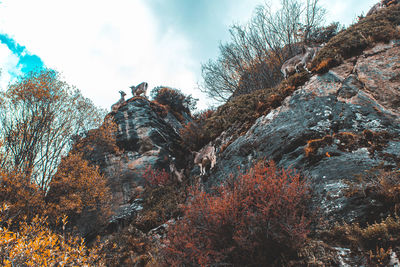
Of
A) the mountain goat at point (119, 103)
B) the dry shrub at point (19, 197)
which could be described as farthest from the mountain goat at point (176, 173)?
the mountain goat at point (119, 103)

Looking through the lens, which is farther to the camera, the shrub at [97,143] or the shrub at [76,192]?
the shrub at [97,143]

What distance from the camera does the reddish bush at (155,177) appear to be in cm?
901

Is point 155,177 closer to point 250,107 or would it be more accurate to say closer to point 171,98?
point 250,107

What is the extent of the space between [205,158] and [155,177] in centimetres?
263

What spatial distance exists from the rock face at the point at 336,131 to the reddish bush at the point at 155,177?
9.76ft

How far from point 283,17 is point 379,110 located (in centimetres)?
1120

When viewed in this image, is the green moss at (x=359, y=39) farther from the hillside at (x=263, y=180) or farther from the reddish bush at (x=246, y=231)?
the reddish bush at (x=246, y=231)

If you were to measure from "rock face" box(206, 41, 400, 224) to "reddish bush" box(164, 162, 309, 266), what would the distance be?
69cm

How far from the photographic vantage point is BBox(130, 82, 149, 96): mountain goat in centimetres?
1552

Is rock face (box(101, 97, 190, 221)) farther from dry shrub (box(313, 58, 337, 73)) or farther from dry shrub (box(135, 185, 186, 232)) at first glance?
dry shrub (box(313, 58, 337, 73))

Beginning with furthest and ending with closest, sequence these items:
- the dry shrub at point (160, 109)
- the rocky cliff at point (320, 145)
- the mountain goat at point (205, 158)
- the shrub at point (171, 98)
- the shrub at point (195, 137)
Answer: the shrub at point (171, 98), the dry shrub at point (160, 109), the shrub at point (195, 137), the mountain goat at point (205, 158), the rocky cliff at point (320, 145)

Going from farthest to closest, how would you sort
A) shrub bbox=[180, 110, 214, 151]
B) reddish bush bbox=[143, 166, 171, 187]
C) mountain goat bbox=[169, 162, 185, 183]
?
shrub bbox=[180, 110, 214, 151]
mountain goat bbox=[169, 162, 185, 183]
reddish bush bbox=[143, 166, 171, 187]

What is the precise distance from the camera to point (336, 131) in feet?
15.7

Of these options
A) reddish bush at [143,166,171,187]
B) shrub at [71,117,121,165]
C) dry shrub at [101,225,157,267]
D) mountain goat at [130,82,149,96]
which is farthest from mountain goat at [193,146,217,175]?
mountain goat at [130,82,149,96]
